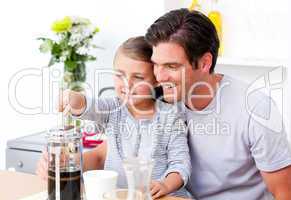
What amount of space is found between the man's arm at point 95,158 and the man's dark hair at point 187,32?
1.39 feet

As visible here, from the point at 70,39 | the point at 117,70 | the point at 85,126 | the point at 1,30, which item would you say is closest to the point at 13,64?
the point at 1,30

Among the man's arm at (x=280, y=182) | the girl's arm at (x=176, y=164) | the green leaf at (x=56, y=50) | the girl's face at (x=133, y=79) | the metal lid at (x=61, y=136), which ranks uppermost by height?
the green leaf at (x=56, y=50)

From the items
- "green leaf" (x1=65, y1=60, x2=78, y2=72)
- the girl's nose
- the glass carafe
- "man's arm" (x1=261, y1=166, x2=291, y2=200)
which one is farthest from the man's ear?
"green leaf" (x1=65, y1=60, x2=78, y2=72)

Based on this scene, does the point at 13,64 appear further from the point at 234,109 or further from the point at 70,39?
the point at 234,109

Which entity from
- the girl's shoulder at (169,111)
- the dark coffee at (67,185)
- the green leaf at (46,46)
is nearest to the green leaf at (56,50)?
the green leaf at (46,46)

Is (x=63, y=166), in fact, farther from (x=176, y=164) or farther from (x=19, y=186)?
(x=176, y=164)

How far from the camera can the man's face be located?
5.10 feet

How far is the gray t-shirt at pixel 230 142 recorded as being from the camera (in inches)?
62.5

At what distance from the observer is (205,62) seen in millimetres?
1628

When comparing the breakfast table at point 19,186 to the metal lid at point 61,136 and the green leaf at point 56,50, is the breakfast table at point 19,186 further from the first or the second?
the green leaf at point 56,50

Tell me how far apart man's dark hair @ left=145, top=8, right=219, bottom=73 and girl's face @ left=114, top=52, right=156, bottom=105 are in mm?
88

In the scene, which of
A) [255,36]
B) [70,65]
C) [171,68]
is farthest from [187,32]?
[70,65]

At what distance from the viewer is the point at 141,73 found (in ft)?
5.31

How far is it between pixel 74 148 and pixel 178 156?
385 mm
